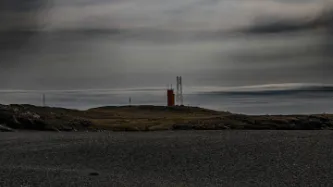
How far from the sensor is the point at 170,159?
45.4 feet

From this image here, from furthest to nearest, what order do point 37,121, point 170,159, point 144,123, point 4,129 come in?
point 144,123, point 37,121, point 4,129, point 170,159

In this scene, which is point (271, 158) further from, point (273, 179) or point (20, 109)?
point (20, 109)

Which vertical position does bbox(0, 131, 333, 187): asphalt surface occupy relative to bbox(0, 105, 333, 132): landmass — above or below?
below

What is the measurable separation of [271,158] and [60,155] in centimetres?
510

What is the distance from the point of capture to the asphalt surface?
38.8 ft

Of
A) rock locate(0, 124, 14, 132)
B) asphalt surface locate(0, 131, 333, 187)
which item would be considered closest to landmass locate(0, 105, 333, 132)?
rock locate(0, 124, 14, 132)

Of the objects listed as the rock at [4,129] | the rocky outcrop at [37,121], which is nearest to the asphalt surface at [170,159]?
the rock at [4,129]

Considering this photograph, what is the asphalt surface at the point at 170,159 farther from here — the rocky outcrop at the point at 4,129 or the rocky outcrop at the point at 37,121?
the rocky outcrop at the point at 37,121

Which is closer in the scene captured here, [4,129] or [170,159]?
[170,159]

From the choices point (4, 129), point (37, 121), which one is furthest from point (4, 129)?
point (37, 121)

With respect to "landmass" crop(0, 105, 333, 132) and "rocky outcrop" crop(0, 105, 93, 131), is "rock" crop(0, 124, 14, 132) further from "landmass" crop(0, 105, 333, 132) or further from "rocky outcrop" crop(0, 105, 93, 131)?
"rocky outcrop" crop(0, 105, 93, 131)

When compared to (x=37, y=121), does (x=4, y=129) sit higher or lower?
lower

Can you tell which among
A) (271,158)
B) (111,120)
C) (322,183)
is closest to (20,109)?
(111,120)

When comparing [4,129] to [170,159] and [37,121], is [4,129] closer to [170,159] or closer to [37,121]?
[37,121]
